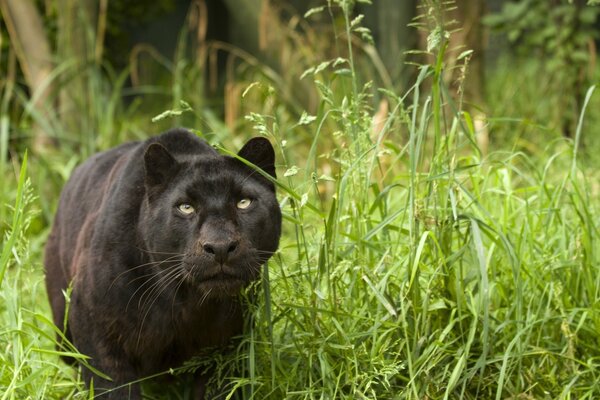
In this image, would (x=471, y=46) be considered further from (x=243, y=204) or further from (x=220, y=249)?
(x=220, y=249)

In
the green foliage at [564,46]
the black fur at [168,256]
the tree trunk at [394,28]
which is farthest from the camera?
the tree trunk at [394,28]

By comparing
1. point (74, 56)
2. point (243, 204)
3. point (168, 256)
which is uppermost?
point (243, 204)

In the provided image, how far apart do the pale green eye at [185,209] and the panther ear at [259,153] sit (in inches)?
10.1

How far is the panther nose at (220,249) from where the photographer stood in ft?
9.38

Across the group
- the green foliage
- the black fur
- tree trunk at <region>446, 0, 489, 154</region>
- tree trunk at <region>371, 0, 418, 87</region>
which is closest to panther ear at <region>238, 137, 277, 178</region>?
the black fur

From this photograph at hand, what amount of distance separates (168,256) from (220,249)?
0.26 meters

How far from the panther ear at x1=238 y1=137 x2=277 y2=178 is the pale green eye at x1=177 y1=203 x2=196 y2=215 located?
26 cm

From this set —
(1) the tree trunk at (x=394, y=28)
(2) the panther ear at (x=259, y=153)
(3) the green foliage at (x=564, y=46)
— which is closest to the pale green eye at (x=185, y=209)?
(2) the panther ear at (x=259, y=153)

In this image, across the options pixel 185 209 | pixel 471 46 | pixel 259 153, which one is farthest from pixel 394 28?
pixel 185 209

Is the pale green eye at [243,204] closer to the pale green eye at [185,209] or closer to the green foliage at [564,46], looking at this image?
the pale green eye at [185,209]

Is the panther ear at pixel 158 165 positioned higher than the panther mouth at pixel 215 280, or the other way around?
the panther ear at pixel 158 165

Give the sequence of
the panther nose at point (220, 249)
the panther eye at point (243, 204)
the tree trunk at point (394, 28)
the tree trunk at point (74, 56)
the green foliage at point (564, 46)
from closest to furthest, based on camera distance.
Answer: the panther nose at point (220, 249) → the panther eye at point (243, 204) → the tree trunk at point (74, 56) → the green foliage at point (564, 46) → the tree trunk at point (394, 28)

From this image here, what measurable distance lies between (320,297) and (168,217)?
0.56 metres

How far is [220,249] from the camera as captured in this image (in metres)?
2.86
